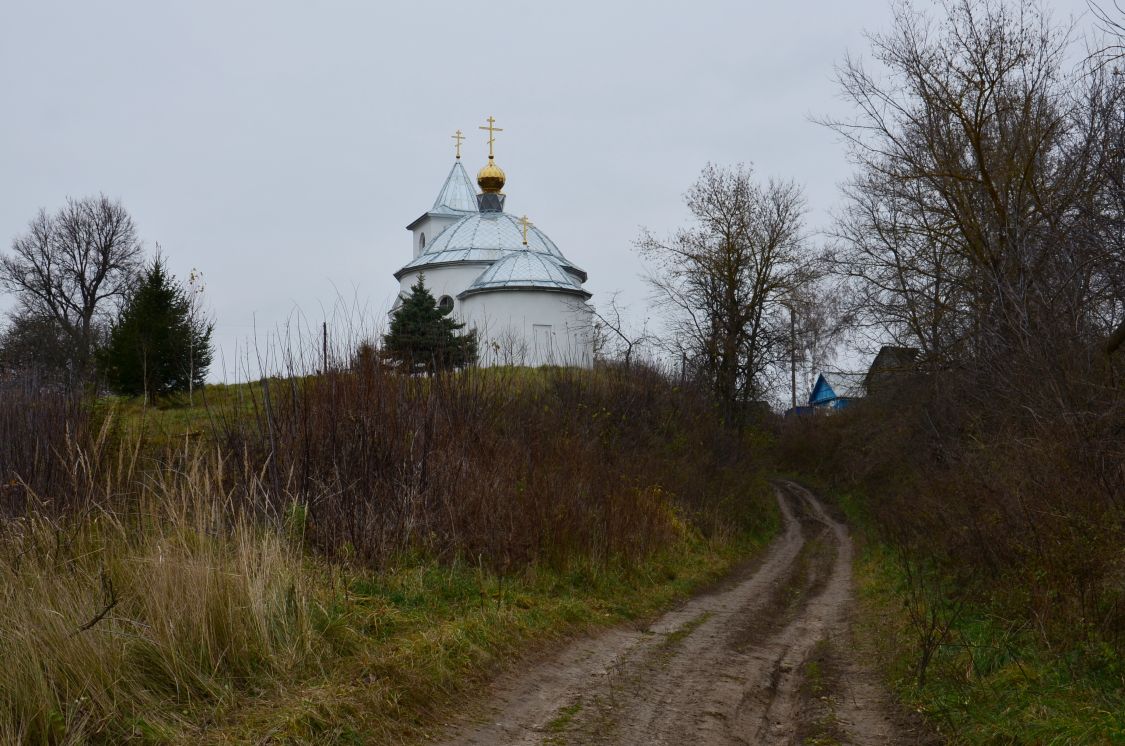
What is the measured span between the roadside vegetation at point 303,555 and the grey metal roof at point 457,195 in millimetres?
36119

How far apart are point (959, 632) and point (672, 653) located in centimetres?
254

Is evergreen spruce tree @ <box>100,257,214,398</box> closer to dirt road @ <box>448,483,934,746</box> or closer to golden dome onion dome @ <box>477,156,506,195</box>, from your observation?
dirt road @ <box>448,483,934,746</box>

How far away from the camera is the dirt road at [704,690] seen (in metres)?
6.19

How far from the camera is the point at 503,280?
123ft

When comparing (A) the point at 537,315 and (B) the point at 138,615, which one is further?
(A) the point at 537,315

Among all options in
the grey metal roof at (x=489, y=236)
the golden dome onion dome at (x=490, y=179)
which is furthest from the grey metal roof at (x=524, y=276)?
the golden dome onion dome at (x=490, y=179)

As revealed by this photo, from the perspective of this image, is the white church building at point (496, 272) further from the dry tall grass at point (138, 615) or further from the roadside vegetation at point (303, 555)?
the dry tall grass at point (138, 615)

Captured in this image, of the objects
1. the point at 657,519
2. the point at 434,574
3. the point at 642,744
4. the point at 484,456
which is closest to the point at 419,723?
the point at 642,744

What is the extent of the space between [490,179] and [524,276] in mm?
11159

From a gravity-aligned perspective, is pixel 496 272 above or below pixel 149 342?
above

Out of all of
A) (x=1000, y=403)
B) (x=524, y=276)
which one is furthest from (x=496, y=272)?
(x=1000, y=403)

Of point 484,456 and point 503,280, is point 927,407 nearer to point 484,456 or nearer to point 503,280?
point 484,456

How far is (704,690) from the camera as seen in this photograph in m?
7.33

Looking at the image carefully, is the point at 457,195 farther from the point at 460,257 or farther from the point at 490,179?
the point at 460,257
